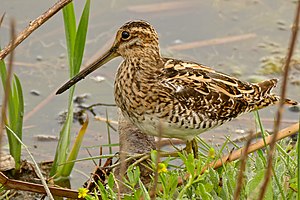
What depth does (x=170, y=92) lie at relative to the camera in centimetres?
412

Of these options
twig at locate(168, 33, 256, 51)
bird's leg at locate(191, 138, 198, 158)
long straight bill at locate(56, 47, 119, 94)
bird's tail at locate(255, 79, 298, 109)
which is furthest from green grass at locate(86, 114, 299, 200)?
twig at locate(168, 33, 256, 51)

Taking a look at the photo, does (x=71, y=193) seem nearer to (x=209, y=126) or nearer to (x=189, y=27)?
(x=209, y=126)

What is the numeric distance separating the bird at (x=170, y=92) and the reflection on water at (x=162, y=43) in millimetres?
1106

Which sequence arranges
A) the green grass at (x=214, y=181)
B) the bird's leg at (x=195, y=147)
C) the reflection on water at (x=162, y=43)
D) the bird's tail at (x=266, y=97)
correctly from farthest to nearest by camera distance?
the reflection on water at (x=162, y=43) → the bird's tail at (x=266, y=97) → the bird's leg at (x=195, y=147) → the green grass at (x=214, y=181)

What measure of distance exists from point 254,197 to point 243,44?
143 inches

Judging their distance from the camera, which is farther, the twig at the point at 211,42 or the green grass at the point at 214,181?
the twig at the point at 211,42

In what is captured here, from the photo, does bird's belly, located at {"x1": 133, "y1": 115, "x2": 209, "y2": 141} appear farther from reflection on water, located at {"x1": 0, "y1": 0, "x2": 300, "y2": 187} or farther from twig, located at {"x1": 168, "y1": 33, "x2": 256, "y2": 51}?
twig, located at {"x1": 168, "y1": 33, "x2": 256, "y2": 51}

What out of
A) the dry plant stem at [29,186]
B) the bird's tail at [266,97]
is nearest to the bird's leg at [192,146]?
the bird's tail at [266,97]

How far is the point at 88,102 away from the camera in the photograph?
225 inches

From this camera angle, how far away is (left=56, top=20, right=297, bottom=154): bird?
4.04m

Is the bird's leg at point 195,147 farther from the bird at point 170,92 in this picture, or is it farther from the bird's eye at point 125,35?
the bird's eye at point 125,35

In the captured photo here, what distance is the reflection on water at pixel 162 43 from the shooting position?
5586 millimetres

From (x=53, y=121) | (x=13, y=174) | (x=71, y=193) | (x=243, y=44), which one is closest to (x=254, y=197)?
(x=71, y=193)

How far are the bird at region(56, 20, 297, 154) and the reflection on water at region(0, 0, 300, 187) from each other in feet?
3.63
